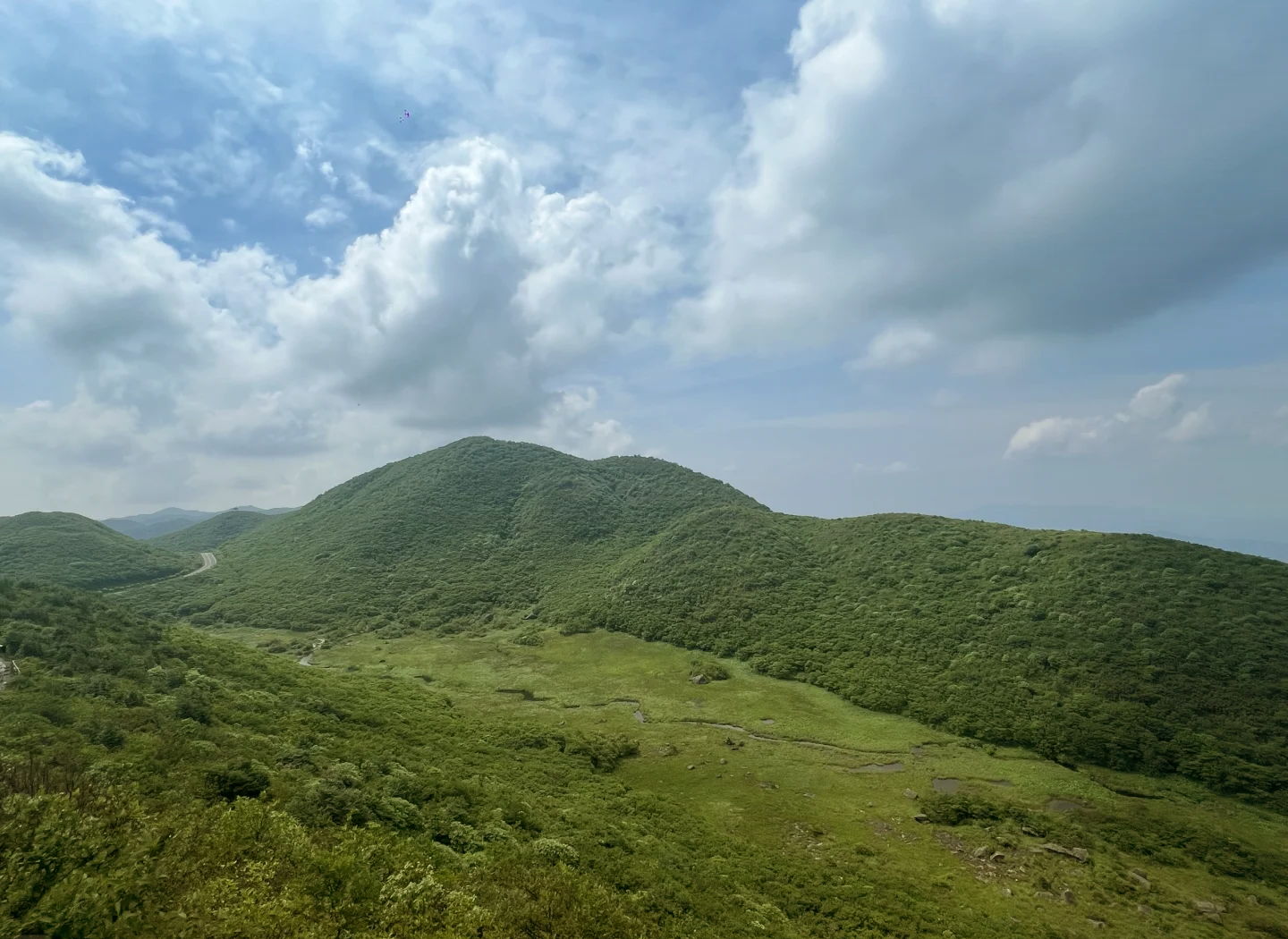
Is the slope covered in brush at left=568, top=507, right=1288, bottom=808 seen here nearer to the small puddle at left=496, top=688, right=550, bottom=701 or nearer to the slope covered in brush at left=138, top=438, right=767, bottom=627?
the small puddle at left=496, top=688, right=550, bottom=701

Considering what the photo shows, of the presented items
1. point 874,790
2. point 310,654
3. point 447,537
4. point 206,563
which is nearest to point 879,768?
point 874,790

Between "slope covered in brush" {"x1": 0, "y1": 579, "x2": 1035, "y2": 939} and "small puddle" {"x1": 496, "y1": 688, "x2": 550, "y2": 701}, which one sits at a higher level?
"slope covered in brush" {"x1": 0, "y1": 579, "x2": 1035, "y2": 939}

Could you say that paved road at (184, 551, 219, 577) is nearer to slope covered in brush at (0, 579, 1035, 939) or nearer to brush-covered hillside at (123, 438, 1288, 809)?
brush-covered hillside at (123, 438, 1288, 809)

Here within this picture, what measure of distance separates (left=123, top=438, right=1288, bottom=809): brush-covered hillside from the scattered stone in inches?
634

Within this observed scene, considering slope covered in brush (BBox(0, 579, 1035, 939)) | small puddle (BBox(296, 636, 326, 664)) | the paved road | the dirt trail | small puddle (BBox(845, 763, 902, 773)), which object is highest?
the paved road

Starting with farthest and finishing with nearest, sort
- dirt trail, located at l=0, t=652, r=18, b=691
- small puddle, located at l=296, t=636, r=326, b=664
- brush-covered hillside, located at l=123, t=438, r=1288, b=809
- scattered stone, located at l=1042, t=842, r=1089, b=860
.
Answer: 1. small puddle, located at l=296, t=636, r=326, b=664
2. brush-covered hillside, located at l=123, t=438, r=1288, b=809
3. scattered stone, located at l=1042, t=842, r=1089, b=860
4. dirt trail, located at l=0, t=652, r=18, b=691

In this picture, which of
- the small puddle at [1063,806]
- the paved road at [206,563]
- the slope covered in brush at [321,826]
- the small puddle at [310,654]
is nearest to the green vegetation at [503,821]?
the slope covered in brush at [321,826]

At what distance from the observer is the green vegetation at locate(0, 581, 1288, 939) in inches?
540

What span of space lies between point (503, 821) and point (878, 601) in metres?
64.2

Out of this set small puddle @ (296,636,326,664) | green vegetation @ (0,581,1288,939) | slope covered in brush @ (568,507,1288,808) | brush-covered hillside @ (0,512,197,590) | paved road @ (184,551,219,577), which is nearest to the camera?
green vegetation @ (0,581,1288,939)

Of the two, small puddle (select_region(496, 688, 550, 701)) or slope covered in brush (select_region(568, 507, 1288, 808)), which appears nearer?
slope covered in brush (select_region(568, 507, 1288, 808))

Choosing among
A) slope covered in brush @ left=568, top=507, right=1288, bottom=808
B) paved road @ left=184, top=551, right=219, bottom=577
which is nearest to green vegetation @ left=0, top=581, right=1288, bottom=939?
slope covered in brush @ left=568, top=507, right=1288, bottom=808

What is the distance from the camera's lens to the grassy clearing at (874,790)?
29156 millimetres

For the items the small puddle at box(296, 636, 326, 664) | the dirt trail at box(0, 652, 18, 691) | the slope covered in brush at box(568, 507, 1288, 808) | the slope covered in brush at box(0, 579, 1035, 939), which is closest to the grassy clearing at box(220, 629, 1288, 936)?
the slope covered in brush at box(0, 579, 1035, 939)
